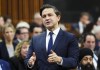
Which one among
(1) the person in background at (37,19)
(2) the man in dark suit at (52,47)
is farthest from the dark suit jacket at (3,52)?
(1) the person in background at (37,19)

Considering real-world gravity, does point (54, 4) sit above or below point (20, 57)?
above

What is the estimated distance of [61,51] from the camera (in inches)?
241

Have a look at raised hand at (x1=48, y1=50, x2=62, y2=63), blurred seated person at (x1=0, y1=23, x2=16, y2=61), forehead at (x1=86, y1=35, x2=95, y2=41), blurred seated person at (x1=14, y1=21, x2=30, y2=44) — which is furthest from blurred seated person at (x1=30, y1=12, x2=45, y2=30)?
raised hand at (x1=48, y1=50, x2=62, y2=63)

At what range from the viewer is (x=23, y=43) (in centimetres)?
808

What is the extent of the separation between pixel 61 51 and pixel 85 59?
1.39 m

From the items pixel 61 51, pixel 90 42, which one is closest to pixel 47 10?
pixel 61 51

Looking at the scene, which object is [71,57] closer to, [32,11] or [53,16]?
[53,16]

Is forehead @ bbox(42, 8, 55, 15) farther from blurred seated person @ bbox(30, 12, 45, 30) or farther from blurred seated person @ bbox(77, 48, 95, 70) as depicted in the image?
blurred seated person @ bbox(30, 12, 45, 30)

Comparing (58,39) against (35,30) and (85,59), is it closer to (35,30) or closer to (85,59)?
(85,59)

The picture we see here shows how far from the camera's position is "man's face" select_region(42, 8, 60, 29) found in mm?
6141

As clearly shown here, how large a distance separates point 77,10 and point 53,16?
1059 centimetres

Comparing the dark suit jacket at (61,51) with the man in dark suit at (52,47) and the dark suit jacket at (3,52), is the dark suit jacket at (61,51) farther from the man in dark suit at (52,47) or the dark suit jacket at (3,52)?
the dark suit jacket at (3,52)

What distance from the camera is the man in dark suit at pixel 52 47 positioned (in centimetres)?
612

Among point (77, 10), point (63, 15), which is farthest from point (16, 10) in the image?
point (77, 10)
